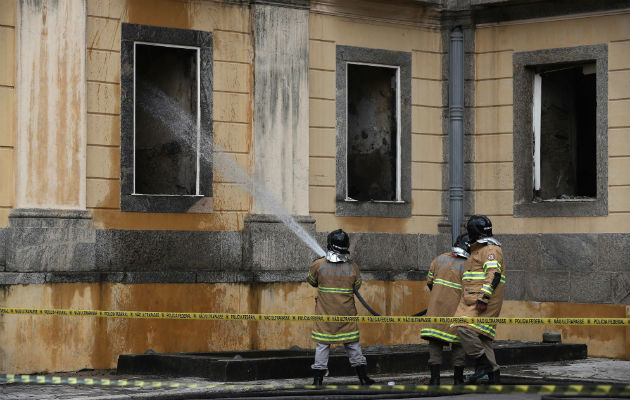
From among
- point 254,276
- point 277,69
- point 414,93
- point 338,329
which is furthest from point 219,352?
point 414,93

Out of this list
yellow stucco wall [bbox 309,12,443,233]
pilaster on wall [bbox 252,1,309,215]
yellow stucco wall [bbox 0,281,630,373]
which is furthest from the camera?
yellow stucco wall [bbox 309,12,443,233]

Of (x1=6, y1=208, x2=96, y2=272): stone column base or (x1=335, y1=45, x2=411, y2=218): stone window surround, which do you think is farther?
(x1=335, y1=45, x2=411, y2=218): stone window surround

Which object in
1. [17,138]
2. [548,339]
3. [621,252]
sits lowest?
[548,339]

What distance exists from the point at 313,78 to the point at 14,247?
4.58 metres

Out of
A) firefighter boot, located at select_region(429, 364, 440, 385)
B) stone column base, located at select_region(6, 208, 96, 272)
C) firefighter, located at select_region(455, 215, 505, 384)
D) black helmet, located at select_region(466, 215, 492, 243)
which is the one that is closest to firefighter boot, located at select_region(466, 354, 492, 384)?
firefighter, located at select_region(455, 215, 505, 384)

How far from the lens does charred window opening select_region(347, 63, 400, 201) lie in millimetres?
16703

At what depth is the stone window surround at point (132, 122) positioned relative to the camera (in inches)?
575

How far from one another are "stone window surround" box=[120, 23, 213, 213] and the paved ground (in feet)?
7.06

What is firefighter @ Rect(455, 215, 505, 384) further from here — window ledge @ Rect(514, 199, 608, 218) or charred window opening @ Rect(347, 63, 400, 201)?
charred window opening @ Rect(347, 63, 400, 201)

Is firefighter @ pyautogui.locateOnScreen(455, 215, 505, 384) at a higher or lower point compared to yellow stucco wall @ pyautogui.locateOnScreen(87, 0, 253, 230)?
lower

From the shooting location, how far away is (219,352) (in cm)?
1421

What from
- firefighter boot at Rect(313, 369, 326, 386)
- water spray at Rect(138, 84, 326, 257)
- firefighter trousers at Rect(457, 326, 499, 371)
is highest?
water spray at Rect(138, 84, 326, 257)

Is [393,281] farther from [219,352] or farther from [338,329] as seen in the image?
[338,329]

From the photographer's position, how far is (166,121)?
600 inches
